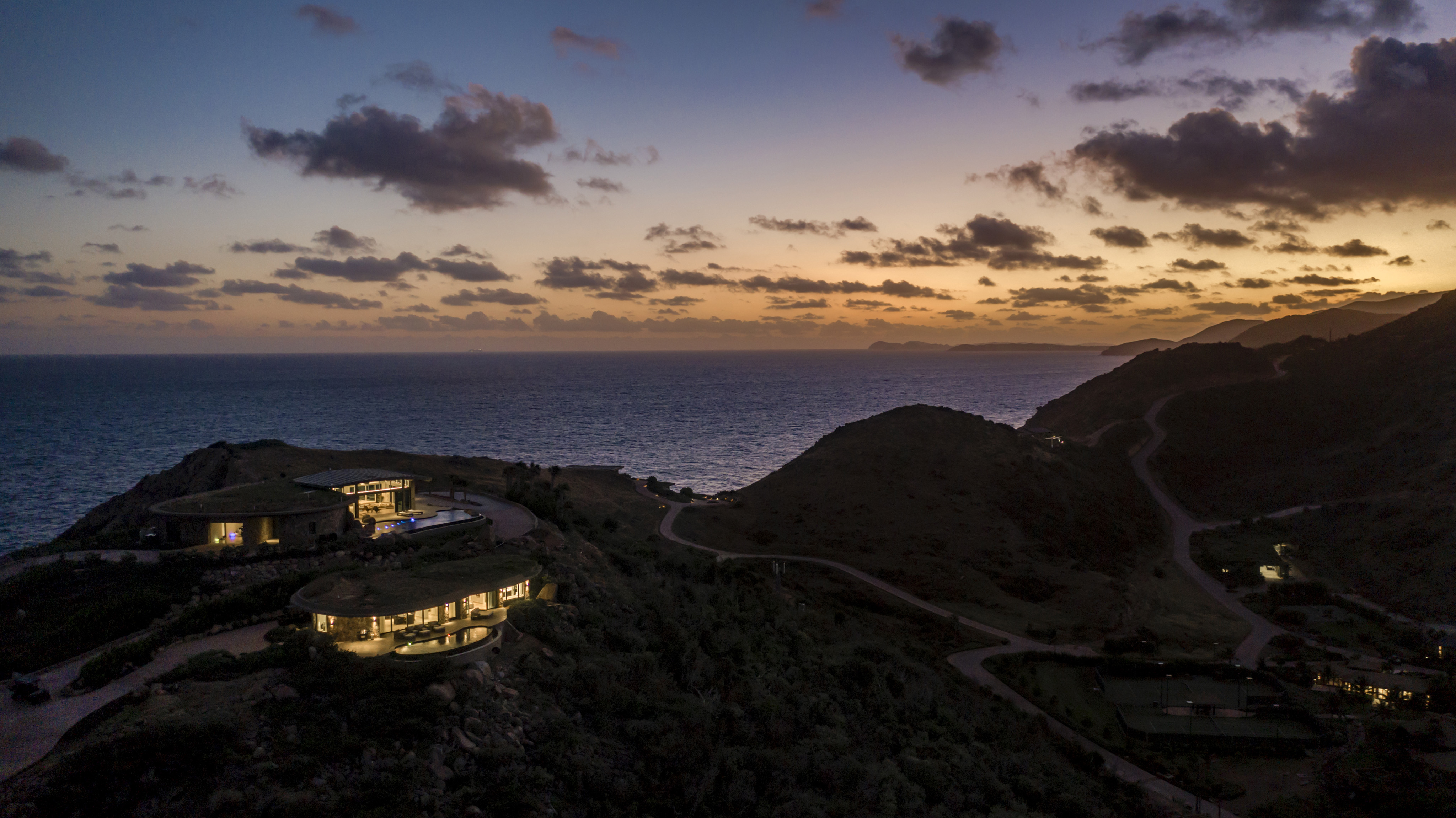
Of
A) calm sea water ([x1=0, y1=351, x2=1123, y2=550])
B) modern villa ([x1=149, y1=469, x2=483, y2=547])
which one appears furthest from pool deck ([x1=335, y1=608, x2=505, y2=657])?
calm sea water ([x1=0, y1=351, x2=1123, y2=550])

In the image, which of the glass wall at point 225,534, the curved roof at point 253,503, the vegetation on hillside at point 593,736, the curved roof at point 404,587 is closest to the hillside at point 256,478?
the curved roof at point 253,503

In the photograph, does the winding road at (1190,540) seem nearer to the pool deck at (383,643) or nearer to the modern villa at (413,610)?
the modern villa at (413,610)

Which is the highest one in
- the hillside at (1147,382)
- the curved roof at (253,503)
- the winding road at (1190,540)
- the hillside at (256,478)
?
the hillside at (1147,382)

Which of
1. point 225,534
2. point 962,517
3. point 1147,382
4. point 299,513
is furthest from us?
point 1147,382

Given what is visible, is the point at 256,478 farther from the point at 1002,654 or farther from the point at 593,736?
the point at 1002,654

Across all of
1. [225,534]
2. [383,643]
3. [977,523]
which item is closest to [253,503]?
[225,534]

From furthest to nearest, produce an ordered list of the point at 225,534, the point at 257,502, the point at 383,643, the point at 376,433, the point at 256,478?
1. the point at 376,433
2. the point at 256,478
3. the point at 257,502
4. the point at 225,534
5. the point at 383,643
